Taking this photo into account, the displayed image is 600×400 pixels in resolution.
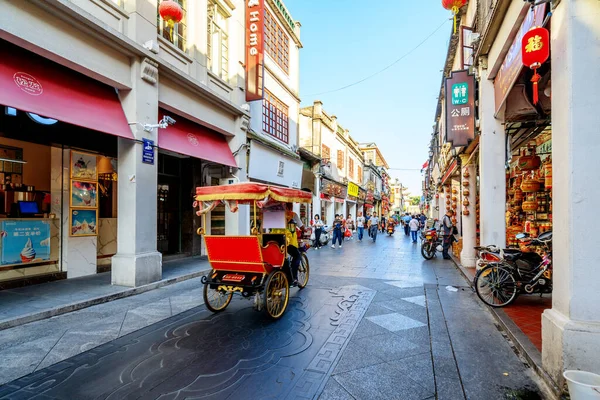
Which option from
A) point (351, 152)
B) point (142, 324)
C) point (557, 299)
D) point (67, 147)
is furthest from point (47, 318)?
point (351, 152)

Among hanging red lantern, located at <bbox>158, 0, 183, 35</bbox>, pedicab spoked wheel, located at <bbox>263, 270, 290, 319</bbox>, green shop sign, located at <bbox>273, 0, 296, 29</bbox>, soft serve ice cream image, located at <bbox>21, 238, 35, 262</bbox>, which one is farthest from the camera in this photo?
green shop sign, located at <bbox>273, 0, 296, 29</bbox>

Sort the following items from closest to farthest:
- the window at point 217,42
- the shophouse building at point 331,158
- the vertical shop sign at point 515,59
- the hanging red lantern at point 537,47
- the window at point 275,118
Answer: the hanging red lantern at point 537,47 < the vertical shop sign at point 515,59 < the window at point 217,42 < the window at point 275,118 < the shophouse building at point 331,158

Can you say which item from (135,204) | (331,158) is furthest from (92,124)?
(331,158)

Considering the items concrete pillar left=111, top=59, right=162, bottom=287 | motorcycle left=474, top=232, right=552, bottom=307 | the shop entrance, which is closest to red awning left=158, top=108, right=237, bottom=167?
concrete pillar left=111, top=59, right=162, bottom=287

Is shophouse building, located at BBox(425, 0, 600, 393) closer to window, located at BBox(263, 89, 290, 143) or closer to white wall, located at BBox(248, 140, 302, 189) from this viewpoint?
white wall, located at BBox(248, 140, 302, 189)

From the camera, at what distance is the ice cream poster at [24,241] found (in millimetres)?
7309

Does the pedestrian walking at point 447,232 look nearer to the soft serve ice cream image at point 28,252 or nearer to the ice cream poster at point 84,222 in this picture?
the ice cream poster at point 84,222

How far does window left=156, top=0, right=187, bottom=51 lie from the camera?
9.51 meters

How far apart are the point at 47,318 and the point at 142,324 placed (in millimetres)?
1666

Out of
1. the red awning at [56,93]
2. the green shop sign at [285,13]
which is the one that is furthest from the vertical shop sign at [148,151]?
the green shop sign at [285,13]

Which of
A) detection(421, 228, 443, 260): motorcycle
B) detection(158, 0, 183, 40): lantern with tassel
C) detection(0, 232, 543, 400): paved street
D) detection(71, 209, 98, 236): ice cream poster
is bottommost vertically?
detection(0, 232, 543, 400): paved street

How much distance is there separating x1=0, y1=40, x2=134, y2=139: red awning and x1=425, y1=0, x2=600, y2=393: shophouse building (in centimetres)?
739

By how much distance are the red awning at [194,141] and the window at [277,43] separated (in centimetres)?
573

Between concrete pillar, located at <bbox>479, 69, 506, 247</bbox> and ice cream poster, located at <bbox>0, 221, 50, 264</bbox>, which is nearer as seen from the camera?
ice cream poster, located at <bbox>0, 221, 50, 264</bbox>
